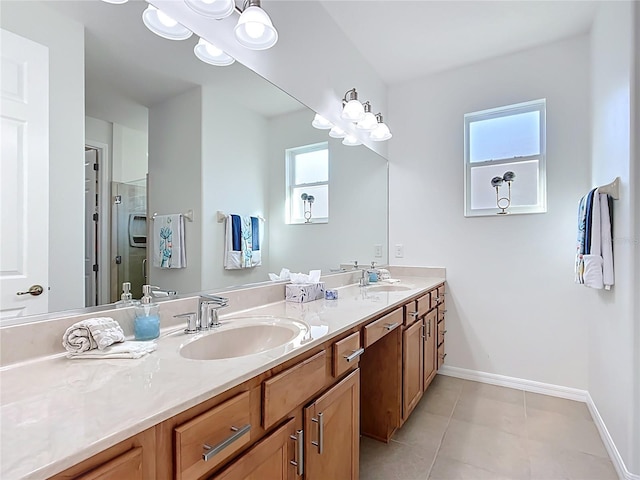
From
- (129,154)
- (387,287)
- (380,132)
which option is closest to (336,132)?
(380,132)

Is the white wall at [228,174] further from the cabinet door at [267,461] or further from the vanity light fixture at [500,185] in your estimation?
the vanity light fixture at [500,185]

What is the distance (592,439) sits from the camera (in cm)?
194

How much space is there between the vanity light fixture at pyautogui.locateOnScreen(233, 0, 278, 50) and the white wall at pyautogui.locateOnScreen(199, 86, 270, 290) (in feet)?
0.83

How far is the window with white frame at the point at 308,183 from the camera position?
206 centimetres

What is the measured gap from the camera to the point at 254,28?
4.78 feet

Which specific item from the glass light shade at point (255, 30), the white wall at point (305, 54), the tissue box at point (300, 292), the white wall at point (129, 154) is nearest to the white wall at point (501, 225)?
the white wall at point (305, 54)

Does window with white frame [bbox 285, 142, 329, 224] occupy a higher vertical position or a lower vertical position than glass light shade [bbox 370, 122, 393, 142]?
lower

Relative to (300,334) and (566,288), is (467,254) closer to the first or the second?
(566,288)

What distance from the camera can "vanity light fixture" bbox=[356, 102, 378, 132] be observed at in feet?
8.11

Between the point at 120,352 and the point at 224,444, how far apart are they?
0.38 meters

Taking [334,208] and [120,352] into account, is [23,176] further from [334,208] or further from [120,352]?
[334,208]

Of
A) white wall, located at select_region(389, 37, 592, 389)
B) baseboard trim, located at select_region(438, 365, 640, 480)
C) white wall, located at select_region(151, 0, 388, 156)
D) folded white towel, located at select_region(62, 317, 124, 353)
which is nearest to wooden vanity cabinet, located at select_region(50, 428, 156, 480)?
folded white towel, located at select_region(62, 317, 124, 353)

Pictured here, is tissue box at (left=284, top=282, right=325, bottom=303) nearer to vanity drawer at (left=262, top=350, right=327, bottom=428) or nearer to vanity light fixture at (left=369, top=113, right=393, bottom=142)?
vanity drawer at (left=262, top=350, right=327, bottom=428)

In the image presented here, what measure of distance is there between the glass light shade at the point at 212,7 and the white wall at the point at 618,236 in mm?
1796
